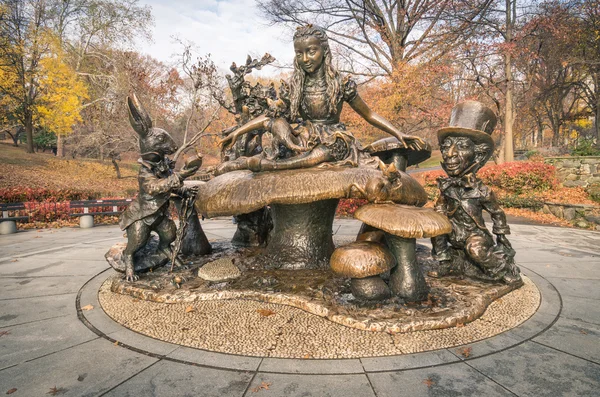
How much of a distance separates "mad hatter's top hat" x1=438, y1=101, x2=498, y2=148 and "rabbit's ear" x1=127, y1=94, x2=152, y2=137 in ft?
12.6

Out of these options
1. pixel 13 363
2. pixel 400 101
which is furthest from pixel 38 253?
pixel 400 101

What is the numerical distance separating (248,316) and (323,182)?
1.61 metres

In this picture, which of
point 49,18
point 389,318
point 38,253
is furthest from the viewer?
point 49,18

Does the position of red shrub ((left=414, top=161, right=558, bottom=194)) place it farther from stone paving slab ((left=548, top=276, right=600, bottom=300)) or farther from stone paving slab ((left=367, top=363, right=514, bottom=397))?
stone paving slab ((left=367, top=363, right=514, bottom=397))

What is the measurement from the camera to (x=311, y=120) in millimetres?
4668

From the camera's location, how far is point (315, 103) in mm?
4512

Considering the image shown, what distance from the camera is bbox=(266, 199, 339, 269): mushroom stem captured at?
4.85m

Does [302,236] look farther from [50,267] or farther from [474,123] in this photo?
[50,267]

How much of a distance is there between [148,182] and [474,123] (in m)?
4.29

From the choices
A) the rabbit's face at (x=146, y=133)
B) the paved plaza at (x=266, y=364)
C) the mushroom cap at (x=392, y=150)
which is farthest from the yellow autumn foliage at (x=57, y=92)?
the mushroom cap at (x=392, y=150)

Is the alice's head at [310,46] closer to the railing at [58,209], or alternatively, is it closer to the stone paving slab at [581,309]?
the stone paving slab at [581,309]

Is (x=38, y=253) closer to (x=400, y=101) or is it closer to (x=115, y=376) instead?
(x=115, y=376)

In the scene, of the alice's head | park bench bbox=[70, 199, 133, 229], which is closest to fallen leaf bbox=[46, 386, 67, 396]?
the alice's head

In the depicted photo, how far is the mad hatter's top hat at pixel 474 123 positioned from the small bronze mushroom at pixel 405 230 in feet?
4.11
